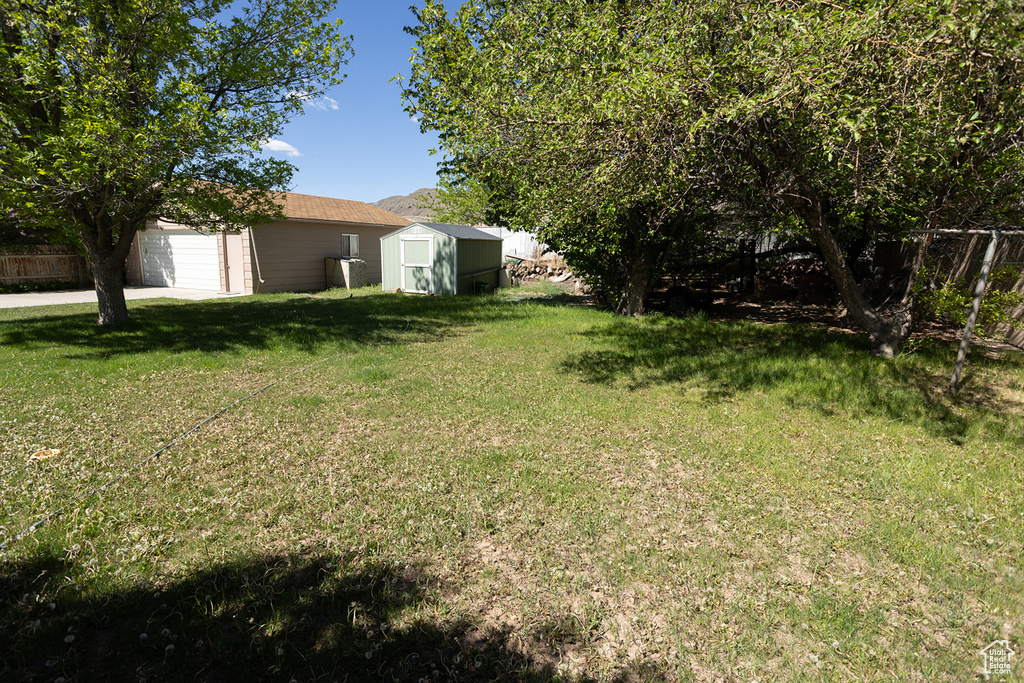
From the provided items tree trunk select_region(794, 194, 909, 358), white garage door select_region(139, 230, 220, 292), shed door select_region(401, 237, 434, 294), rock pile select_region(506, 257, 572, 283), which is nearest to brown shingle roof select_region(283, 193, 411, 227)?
white garage door select_region(139, 230, 220, 292)

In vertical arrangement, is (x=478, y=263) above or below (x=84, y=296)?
above

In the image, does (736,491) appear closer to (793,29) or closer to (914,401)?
(914,401)

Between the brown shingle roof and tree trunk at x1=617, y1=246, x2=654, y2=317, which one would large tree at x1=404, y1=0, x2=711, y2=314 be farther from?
the brown shingle roof

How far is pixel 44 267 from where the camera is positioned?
59.7ft

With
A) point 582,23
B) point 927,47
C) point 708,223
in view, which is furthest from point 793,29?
point 708,223

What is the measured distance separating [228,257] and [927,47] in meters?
19.1

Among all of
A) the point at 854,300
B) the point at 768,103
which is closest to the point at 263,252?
the point at 768,103

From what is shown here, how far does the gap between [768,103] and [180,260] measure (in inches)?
818

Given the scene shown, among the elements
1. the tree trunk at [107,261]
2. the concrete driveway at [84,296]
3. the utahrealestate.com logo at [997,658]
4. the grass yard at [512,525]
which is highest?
the tree trunk at [107,261]

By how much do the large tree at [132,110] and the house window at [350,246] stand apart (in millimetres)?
10339

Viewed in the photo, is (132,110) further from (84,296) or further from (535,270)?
(535,270)

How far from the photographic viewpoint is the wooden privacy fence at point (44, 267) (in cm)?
1750

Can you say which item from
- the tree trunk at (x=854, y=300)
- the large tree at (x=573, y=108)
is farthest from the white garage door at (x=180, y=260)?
the tree trunk at (x=854, y=300)

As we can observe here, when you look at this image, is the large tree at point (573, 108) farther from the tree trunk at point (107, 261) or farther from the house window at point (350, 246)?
the house window at point (350, 246)
